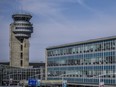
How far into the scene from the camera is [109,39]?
391ft

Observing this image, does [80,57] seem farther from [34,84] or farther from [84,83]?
[34,84]

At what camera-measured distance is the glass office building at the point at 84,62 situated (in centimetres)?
11888

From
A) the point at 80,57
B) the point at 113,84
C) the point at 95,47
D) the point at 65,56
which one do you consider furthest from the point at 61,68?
the point at 113,84

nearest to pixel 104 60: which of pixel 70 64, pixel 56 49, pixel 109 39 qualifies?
pixel 109 39

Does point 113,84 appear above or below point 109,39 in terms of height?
below

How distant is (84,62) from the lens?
134 meters

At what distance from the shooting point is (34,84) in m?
132

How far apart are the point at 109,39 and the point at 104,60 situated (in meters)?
6.58

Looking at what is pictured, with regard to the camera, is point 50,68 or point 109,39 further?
point 50,68

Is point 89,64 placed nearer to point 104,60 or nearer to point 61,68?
point 104,60

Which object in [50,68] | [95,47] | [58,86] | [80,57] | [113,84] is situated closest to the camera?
[113,84]

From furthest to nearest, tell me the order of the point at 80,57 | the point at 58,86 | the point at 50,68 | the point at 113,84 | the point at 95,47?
the point at 50,68, the point at 58,86, the point at 80,57, the point at 95,47, the point at 113,84

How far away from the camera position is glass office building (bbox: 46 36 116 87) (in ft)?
390

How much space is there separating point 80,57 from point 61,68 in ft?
54.4
